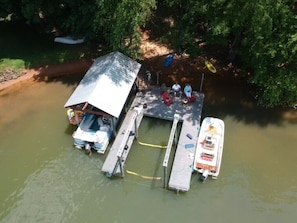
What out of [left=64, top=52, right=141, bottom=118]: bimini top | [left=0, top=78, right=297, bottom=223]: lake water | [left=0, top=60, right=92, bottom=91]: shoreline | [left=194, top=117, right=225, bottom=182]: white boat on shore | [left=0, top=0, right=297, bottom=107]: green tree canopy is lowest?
[left=0, top=78, right=297, bottom=223]: lake water

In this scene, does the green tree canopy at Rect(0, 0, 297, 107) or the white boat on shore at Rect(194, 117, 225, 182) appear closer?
the white boat on shore at Rect(194, 117, 225, 182)

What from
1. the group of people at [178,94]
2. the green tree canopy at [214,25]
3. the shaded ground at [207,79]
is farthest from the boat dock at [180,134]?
the green tree canopy at [214,25]

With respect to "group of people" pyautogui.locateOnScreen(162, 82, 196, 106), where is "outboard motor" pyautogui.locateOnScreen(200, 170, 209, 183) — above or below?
below

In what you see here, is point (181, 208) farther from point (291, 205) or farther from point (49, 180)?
point (49, 180)

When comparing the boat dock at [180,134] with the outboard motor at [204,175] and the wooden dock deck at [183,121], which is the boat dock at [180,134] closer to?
the wooden dock deck at [183,121]

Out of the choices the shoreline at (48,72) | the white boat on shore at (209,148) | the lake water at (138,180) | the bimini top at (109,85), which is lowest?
the lake water at (138,180)

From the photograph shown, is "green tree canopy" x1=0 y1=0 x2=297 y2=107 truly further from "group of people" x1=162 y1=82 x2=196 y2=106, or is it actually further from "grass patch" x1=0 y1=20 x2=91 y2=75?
"group of people" x1=162 y1=82 x2=196 y2=106

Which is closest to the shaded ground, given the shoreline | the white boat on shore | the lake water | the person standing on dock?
the shoreline
